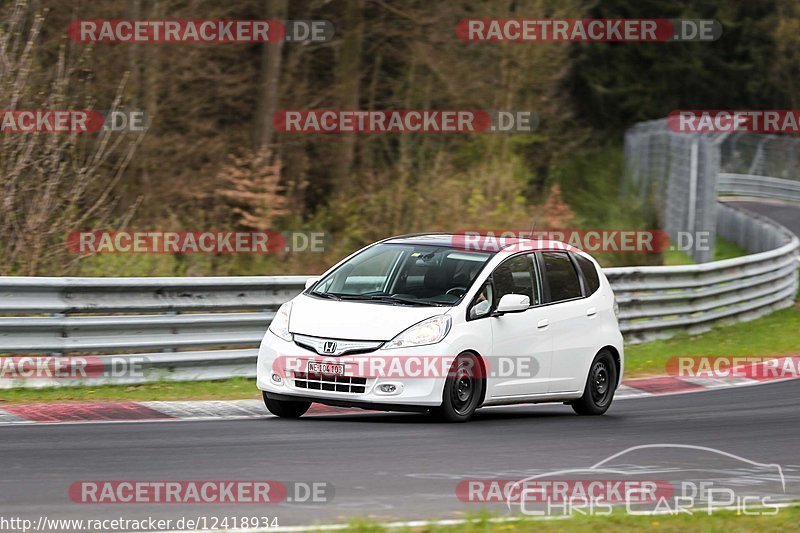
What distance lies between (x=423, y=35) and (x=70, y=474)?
820 inches

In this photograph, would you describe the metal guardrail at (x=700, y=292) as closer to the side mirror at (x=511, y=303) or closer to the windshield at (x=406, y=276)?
the windshield at (x=406, y=276)

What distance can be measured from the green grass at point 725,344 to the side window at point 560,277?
3.86 m

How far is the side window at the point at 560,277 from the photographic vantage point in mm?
12448

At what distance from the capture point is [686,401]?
46.1 feet

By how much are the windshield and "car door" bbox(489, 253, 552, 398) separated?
31cm

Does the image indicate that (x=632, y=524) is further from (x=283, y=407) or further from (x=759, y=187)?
(x=759, y=187)

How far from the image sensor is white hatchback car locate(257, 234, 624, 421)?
10.8 meters
